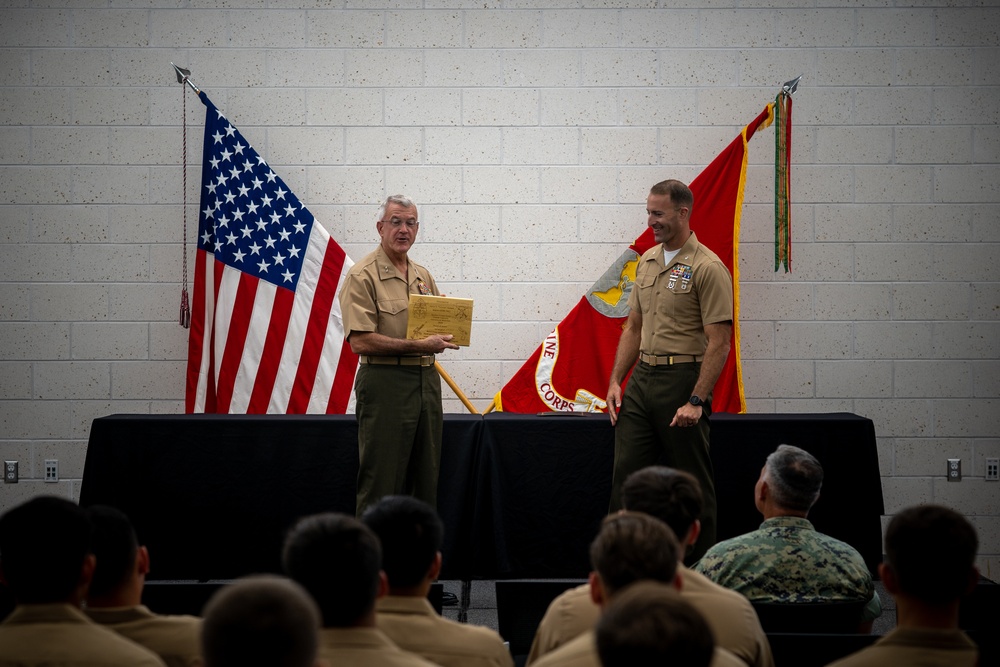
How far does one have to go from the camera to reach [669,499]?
202 cm

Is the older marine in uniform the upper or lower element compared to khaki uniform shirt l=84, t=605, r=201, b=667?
upper

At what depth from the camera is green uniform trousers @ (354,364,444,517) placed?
356 centimetres

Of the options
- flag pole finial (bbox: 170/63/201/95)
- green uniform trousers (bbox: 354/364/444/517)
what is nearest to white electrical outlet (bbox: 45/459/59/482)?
flag pole finial (bbox: 170/63/201/95)

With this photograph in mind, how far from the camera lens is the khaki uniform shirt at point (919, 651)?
1.43 m

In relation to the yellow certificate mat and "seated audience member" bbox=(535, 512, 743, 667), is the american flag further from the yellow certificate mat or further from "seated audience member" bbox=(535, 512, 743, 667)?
"seated audience member" bbox=(535, 512, 743, 667)

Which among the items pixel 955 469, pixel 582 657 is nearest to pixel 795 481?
pixel 582 657

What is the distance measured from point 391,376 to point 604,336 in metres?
1.25

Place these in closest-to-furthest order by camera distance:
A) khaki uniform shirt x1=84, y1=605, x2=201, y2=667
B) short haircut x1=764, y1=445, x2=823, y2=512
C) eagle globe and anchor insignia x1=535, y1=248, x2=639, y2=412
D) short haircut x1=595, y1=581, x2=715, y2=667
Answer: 1. short haircut x1=595, y1=581, x2=715, y2=667
2. khaki uniform shirt x1=84, y1=605, x2=201, y2=667
3. short haircut x1=764, y1=445, x2=823, y2=512
4. eagle globe and anchor insignia x1=535, y1=248, x2=639, y2=412

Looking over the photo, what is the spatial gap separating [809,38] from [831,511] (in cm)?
230

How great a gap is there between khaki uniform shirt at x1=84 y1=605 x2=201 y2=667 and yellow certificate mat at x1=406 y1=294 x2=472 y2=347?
1925 mm

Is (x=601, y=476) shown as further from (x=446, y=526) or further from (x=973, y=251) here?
(x=973, y=251)

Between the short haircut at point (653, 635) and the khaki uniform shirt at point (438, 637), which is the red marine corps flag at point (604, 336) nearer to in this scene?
the khaki uniform shirt at point (438, 637)

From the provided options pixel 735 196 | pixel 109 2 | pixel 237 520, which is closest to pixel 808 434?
pixel 735 196

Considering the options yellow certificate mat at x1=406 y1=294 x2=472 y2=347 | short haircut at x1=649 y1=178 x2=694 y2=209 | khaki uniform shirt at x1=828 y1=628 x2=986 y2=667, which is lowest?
khaki uniform shirt at x1=828 y1=628 x2=986 y2=667
